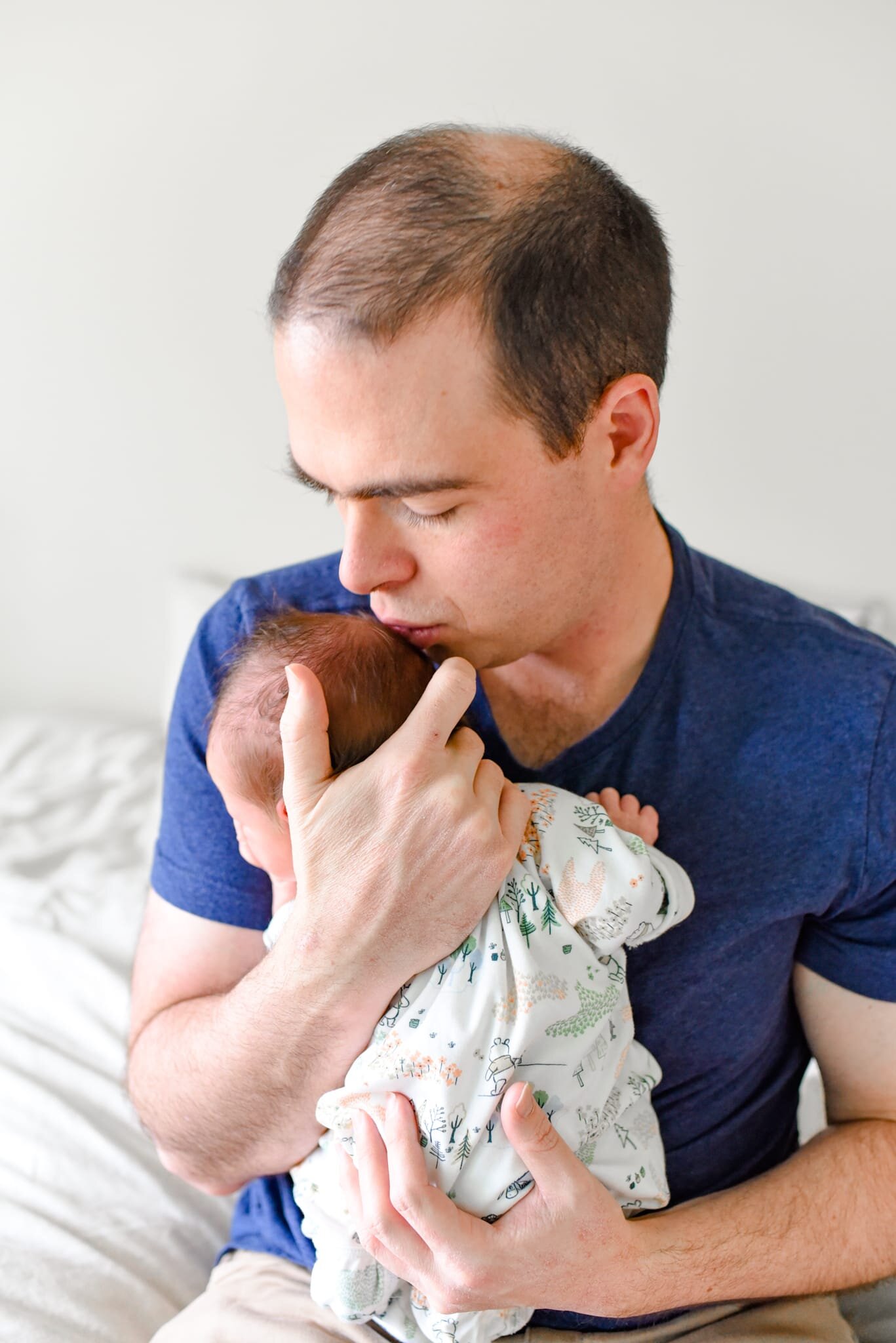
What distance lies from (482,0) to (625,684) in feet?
4.78

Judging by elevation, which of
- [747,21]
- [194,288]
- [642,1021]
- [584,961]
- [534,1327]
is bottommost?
[534,1327]

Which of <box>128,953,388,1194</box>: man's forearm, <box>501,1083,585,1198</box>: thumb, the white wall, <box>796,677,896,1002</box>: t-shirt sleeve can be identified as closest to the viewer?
<box>501,1083,585,1198</box>: thumb

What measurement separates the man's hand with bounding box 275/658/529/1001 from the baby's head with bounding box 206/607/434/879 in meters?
0.03

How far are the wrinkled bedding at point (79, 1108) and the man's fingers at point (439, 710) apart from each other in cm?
73

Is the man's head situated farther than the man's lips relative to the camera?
No

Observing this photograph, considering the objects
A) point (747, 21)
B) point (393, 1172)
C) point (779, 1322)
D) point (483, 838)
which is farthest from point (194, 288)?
point (779, 1322)

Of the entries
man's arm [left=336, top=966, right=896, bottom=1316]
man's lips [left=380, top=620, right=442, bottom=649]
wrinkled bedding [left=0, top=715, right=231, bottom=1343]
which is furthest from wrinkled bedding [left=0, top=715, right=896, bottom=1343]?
man's lips [left=380, top=620, right=442, bottom=649]

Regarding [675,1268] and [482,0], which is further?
[482,0]

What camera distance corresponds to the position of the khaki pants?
3.57ft

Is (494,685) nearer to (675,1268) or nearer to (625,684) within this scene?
(625,684)

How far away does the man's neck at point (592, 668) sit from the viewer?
47.4 inches

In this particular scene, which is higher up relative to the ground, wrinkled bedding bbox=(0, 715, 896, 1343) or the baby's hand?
the baby's hand

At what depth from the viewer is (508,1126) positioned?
0.92 meters

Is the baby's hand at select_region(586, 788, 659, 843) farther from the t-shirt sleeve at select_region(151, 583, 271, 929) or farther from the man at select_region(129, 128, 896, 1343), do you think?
the t-shirt sleeve at select_region(151, 583, 271, 929)
